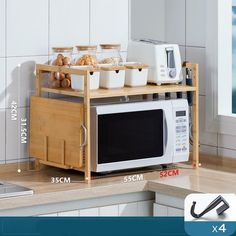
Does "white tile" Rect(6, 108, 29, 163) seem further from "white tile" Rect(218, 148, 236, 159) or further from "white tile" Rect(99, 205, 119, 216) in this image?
"white tile" Rect(218, 148, 236, 159)

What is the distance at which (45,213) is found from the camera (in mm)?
3352

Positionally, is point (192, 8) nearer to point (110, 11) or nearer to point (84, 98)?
point (110, 11)

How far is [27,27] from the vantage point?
3717mm

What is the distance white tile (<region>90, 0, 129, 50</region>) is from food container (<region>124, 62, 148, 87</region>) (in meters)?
0.25

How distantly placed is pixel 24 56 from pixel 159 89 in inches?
21.1

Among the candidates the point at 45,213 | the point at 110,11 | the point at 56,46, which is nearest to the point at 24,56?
the point at 56,46

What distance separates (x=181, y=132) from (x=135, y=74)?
0.29m

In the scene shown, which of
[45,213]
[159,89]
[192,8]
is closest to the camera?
[45,213]

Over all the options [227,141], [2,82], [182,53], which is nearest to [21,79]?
[2,82]

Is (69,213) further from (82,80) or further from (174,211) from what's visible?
(82,80)

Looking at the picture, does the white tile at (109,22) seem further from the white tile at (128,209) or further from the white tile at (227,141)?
the white tile at (128,209)

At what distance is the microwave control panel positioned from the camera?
375cm

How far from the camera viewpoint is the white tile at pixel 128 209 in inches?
138

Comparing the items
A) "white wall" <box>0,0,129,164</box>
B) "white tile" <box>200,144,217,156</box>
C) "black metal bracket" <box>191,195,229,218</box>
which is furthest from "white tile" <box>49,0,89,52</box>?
"black metal bracket" <box>191,195,229,218</box>
